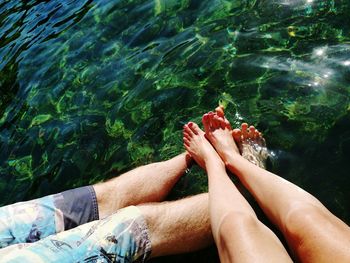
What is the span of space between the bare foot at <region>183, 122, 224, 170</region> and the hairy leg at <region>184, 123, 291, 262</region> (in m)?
0.13

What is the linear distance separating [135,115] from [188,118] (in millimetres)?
687

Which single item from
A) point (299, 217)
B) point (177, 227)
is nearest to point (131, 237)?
point (177, 227)

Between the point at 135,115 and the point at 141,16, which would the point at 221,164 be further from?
the point at 141,16

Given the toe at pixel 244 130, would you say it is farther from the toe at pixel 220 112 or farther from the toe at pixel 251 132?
the toe at pixel 220 112

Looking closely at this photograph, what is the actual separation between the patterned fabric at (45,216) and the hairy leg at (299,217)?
4.20ft

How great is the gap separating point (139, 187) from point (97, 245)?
38.0 inches

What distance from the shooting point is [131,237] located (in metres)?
2.64

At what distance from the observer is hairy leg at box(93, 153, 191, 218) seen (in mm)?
3338

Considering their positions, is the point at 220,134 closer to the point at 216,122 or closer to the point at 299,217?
the point at 216,122

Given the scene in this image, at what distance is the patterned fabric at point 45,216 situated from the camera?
9.63 ft

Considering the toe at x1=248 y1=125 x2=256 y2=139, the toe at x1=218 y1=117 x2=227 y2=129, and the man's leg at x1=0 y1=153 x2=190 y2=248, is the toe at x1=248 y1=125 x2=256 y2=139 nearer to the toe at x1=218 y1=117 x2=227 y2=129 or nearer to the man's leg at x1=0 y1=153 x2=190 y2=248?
the toe at x1=218 y1=117 x2=227 y2=129

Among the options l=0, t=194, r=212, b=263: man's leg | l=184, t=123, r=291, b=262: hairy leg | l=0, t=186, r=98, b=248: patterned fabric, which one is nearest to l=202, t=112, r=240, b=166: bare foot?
l=184, t=123, r=291, b=262: hairy leg

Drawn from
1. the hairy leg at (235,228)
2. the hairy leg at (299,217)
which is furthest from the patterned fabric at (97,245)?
the hairy leg at (299,217)

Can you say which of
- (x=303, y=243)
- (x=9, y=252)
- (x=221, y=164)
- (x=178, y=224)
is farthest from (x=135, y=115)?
(x=303, y=243)
